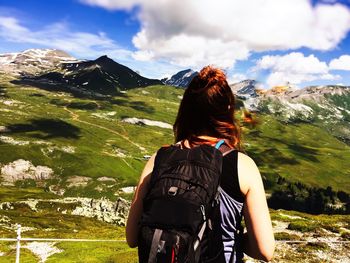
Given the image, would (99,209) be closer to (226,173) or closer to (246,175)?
(226,173)

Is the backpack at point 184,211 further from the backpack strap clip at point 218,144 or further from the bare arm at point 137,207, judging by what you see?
the bare arm at point 137,207

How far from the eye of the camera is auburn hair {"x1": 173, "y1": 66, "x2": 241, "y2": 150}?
243 inches

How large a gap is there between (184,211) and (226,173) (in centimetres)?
80

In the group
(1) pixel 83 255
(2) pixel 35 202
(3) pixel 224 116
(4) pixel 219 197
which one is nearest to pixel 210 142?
(3) pixel 224 116

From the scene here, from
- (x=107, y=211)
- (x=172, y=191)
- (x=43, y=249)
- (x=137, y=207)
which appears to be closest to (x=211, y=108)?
(x=172, y=191)

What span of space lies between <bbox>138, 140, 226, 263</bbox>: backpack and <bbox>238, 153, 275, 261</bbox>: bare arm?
0.35m

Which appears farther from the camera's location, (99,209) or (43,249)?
(99,209)

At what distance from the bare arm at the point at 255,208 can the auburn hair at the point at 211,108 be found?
2.05 feet

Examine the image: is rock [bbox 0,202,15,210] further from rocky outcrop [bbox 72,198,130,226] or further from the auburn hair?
the auburn hair

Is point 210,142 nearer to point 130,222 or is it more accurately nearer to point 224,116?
point 224,116

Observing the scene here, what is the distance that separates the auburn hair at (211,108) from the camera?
6160 millimetres

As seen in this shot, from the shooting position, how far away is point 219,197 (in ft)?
18.6

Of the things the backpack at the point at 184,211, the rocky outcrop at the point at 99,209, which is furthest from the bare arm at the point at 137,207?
the rocky outcrop at the point at 99,209

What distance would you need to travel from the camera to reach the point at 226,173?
222 inches
